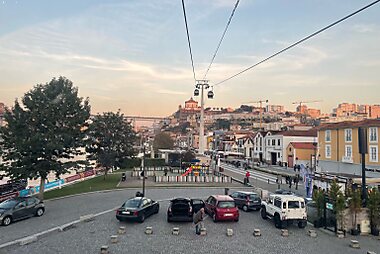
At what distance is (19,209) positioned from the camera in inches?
727

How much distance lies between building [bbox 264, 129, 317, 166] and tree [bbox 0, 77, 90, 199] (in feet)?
152

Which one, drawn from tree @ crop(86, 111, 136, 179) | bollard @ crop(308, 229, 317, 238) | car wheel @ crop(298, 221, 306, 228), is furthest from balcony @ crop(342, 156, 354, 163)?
bollard @ crop(308, 229, 317, 238)

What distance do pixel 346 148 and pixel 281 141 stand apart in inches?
855

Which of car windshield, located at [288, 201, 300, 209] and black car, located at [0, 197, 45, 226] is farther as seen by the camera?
black car, located at [0, 197, 45, 226]

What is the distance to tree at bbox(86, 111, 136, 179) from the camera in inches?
1492

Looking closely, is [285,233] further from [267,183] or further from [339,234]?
[267,183]

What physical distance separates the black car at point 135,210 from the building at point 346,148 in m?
29.6

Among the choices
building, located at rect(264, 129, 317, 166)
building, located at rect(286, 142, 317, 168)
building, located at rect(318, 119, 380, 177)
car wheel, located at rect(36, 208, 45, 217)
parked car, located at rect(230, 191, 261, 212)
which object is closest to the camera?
car wheel, located at rect(36, 208, 45, 217)

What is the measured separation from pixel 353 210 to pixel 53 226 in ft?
47.9

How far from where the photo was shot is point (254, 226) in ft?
57.1

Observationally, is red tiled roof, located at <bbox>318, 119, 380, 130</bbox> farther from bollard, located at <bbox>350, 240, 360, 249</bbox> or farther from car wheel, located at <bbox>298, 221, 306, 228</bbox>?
bollard, located at <bbox>350, 240, 360, 249</bbox>

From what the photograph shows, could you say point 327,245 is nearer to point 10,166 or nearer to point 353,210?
point 353,210

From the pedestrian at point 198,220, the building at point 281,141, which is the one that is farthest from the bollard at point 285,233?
the building at point 281,141

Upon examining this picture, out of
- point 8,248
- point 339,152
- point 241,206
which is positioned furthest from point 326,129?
point 8,248
